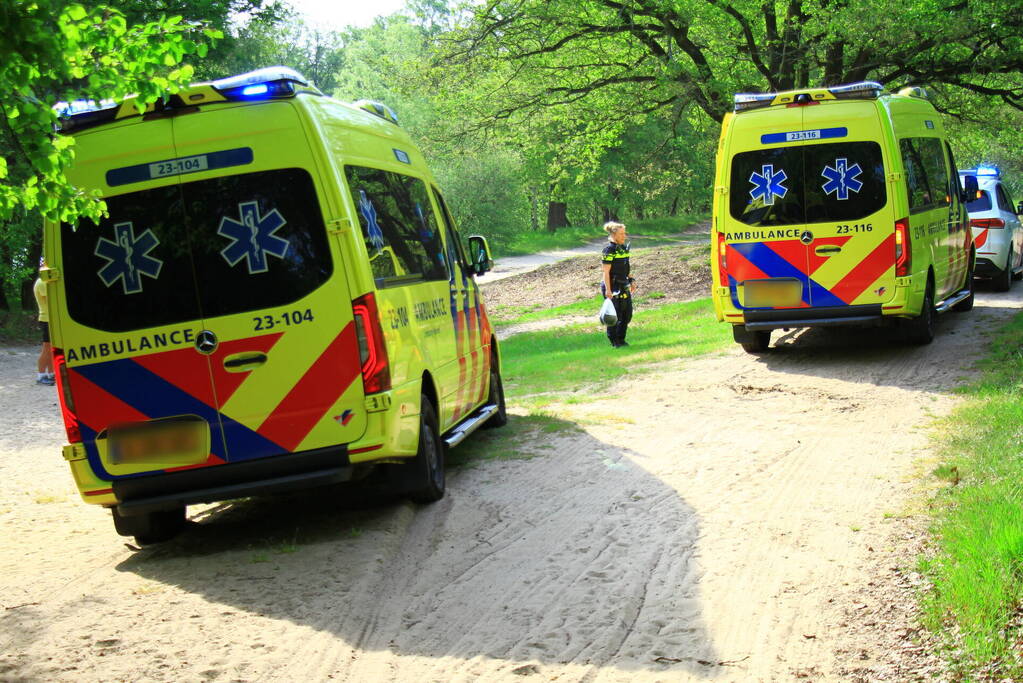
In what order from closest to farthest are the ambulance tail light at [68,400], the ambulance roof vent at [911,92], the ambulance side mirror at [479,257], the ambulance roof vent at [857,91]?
the ambulance tail light at [68,400], the ambulance side mirror at [479,257], the ambulance roof vent at [857,91], the ambulance roof vent at [911,92]

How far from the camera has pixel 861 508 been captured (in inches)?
265

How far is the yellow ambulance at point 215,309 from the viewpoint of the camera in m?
6.39

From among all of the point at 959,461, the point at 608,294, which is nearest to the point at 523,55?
the point at 608,294

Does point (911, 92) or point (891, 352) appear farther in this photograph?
point (911, 92)

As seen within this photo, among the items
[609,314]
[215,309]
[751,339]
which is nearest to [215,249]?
[215,309]

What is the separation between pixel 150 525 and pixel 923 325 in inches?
356

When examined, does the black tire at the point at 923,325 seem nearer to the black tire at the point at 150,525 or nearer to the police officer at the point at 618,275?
the police officer at the point at 618,275

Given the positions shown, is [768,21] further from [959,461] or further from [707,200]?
[707,200]

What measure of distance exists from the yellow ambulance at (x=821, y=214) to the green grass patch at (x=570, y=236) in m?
29.4

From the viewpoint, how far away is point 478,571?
6.03 meters

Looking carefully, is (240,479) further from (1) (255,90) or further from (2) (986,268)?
(2) (986,268)

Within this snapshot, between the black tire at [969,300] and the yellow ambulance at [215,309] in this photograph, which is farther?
the black tire at [969,300]

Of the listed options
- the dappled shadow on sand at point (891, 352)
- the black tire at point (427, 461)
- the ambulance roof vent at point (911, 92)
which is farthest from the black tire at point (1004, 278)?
the black tire at point (427, 461)

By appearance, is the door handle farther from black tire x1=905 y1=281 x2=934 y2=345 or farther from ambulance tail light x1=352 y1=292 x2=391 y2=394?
black tire x1=905 y1=281 x2=934 y2=345
